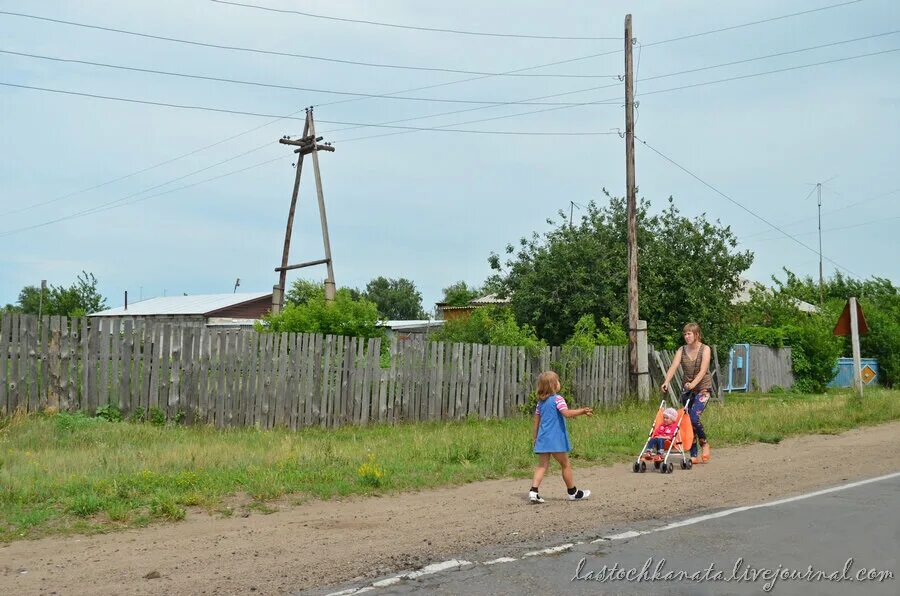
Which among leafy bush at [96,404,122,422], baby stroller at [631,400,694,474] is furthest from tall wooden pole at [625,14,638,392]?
leafy bush at [96,404,122,422]

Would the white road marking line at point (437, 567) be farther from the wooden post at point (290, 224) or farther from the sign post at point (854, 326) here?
the wooden post at point (290, 224)

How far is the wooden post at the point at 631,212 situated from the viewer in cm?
2017

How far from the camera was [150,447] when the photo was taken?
12.0m

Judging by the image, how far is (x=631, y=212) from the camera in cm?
2005

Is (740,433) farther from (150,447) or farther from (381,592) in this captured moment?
(381,592)

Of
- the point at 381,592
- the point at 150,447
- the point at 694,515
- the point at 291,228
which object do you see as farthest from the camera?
the point at 291,228

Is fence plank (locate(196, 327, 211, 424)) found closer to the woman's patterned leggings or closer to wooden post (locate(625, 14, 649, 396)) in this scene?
the woman's patterned leggings

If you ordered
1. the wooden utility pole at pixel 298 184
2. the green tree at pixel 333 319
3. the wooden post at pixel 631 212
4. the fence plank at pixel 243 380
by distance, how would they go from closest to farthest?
the fence plank at pixel 243 380 < the green tree at pixel 333 319 < the wooden post at pixel 631 212 < the wooden utility pole at pixel 298 184

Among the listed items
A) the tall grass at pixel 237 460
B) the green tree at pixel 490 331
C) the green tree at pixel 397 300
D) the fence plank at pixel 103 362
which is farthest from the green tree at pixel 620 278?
the green tree at pixel 397 300

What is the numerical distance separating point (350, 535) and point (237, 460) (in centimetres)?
385

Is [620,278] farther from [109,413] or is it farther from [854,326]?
[109,413]

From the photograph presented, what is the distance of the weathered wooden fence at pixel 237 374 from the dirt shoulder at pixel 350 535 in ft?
19.0

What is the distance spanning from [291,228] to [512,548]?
23321 mm

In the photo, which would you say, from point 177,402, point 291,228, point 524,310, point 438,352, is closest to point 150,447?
point 177,402
